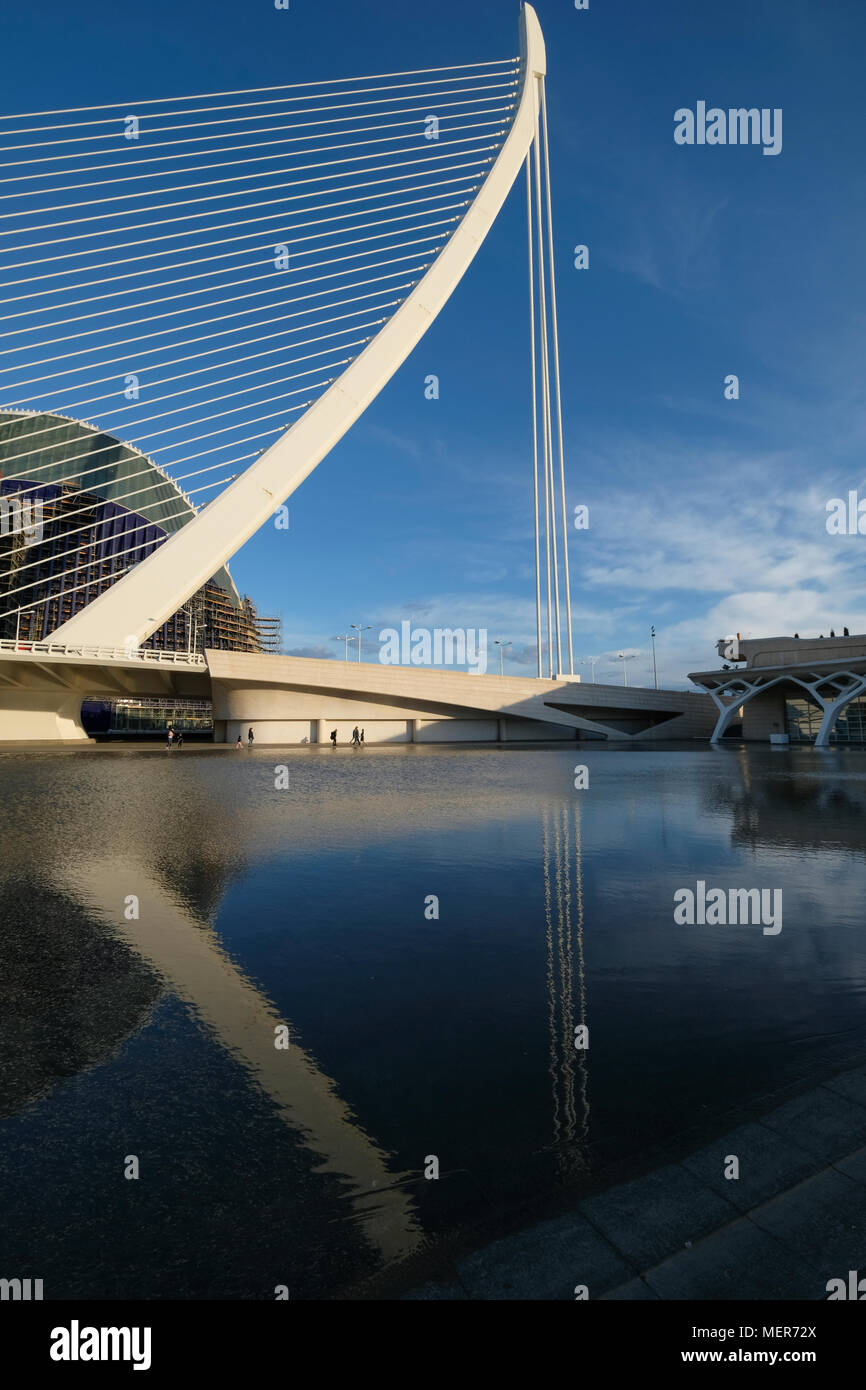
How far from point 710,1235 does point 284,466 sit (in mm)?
34578

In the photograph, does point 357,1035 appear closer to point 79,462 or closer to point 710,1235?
point 710,1235

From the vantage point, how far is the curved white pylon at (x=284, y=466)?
3172 centimetres

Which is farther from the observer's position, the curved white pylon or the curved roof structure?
the curved roof structure

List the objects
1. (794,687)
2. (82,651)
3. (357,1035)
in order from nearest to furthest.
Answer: (357,1035)
(82,651)
(794,687)

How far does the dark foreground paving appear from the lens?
6.64 ft

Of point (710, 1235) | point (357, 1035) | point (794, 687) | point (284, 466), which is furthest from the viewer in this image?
point (794, 687)

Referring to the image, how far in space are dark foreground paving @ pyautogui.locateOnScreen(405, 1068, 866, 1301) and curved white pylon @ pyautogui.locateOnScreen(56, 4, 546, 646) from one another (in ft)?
108

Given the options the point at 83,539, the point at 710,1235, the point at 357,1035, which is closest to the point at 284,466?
the point at 357,1035

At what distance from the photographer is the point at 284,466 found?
1298 inches

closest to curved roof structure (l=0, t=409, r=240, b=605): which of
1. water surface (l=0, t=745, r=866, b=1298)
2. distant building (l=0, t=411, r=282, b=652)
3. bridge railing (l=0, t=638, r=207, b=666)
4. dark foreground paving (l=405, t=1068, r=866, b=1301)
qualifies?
distant building (l=0, t=411, r=282, b=652)

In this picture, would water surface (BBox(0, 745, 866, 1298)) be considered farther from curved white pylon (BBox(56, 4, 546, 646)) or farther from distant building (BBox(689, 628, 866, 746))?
distant building (BBox(689, 628, 866, 746))

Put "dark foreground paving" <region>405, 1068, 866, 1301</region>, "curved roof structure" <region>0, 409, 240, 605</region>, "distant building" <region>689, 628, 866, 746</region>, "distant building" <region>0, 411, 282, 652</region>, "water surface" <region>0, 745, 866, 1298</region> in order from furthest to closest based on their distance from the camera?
"curved roof structure" <region>0, 409, 240, 605</region>, "distant building" <region>0, 411, 282, 652</region>, "distant building" <region>689, 628, 866, 746</region>, "water surface" <region>0, 745, 866, 1298</region>, "dark foreground paving" <region>405, 1068, 866, 1301</region>
